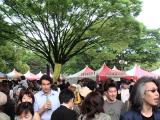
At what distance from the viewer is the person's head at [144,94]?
13.9ft

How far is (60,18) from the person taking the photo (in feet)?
102

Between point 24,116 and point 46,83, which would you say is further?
point 46,83

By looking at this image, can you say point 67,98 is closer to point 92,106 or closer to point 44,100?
point 92,106

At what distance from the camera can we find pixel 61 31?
108 feet

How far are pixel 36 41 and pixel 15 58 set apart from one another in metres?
18.7

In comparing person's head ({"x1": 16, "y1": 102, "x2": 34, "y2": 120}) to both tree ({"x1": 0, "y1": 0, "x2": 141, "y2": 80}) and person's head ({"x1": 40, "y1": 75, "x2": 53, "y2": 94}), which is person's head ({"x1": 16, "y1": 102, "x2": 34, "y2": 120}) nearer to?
person's head ({"x1": 40, "y1": 75, "x2": 53, "y2": 94})

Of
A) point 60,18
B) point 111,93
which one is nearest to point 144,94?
point 111,93

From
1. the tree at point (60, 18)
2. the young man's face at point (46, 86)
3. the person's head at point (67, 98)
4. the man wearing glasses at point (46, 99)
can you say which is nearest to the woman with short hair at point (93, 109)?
the person's head at point (67, 98)

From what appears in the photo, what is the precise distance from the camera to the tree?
30578mm

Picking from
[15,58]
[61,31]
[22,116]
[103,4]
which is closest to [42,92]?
[22,116]

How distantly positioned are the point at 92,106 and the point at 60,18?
85.3 ft

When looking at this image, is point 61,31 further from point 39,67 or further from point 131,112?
point 39,67

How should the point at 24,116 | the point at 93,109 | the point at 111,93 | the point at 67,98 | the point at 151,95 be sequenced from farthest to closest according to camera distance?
the point at 111,93
the point at 67,98
the point at 24,116
the point at 93,109
the point at 151,95

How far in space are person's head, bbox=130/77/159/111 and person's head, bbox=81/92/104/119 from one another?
1.15 m
